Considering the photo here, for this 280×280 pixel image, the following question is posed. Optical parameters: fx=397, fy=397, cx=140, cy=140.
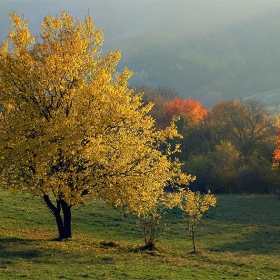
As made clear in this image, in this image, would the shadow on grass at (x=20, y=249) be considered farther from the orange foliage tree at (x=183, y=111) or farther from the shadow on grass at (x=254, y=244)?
the orange foliage tree at (x=183, y=111)

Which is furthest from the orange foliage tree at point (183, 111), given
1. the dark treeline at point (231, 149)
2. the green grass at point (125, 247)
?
the green grass at point (125, 247)

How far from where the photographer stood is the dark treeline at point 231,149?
71125mm

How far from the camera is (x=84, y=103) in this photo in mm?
24922

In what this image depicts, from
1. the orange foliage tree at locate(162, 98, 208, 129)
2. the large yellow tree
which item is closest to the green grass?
the large yellow tree

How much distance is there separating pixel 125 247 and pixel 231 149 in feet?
171

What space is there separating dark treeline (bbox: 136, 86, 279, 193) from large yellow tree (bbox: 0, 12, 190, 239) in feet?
160

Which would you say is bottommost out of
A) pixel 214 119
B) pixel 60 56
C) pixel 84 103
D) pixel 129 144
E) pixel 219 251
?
pixel 219 251

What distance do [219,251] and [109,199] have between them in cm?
1166

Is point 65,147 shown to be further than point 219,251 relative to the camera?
No

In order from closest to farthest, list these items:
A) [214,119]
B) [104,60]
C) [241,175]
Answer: [104,60]
[241,175]
[214,119]

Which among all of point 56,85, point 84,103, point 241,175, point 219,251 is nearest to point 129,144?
point 84,103

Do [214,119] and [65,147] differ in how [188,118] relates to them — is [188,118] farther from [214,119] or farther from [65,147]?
[65,147]

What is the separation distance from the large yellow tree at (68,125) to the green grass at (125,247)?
3.55m

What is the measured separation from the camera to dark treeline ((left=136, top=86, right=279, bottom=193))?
7112 centimetres
